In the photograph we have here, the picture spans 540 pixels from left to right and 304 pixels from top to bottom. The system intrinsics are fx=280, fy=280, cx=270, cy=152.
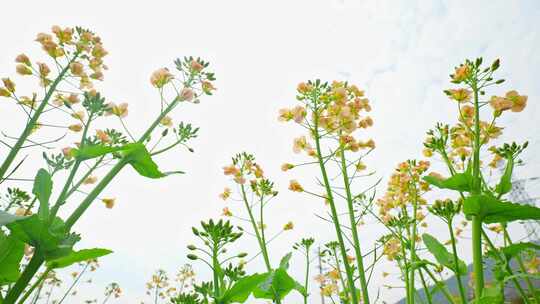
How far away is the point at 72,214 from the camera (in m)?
1.37

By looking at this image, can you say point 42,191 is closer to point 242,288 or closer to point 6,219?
point 6,219

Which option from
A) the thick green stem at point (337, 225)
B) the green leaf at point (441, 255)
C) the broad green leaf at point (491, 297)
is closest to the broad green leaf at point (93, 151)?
the thick green stem at point (337, 225)

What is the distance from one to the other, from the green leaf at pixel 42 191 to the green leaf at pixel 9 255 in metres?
0.21

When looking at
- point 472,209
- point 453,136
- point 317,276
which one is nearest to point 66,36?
point 472,209

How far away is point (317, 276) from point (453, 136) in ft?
11.1

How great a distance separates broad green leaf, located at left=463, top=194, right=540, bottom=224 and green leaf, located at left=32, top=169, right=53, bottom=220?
2010 millimetres

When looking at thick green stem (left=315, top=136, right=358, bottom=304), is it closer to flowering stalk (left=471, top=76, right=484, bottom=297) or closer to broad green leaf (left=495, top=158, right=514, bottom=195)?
flowering stalk (left=471, top=76, right=484, bottom=297)

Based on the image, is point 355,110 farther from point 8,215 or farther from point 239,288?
point 8,215

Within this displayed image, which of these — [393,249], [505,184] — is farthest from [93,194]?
[393,249]

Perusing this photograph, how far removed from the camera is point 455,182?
66.6 inches

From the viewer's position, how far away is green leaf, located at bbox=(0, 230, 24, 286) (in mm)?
1225

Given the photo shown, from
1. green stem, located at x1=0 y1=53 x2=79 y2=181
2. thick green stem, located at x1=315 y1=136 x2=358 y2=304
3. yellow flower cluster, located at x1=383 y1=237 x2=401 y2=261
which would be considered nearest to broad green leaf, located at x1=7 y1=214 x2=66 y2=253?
green stem, located at x1=0 y1=53 x2=79 y2=181

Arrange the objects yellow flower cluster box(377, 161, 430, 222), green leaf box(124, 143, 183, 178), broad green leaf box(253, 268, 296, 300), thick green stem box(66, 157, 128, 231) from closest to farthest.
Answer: thick green stem box(66, 157, 128, 231) → green leaf box(124, 143, 183, 178) → broad green leaf box(253, 268, 296, 300) → yellow flower cluster box(377, 161, 430, 222)

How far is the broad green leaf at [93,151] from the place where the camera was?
1.35m
